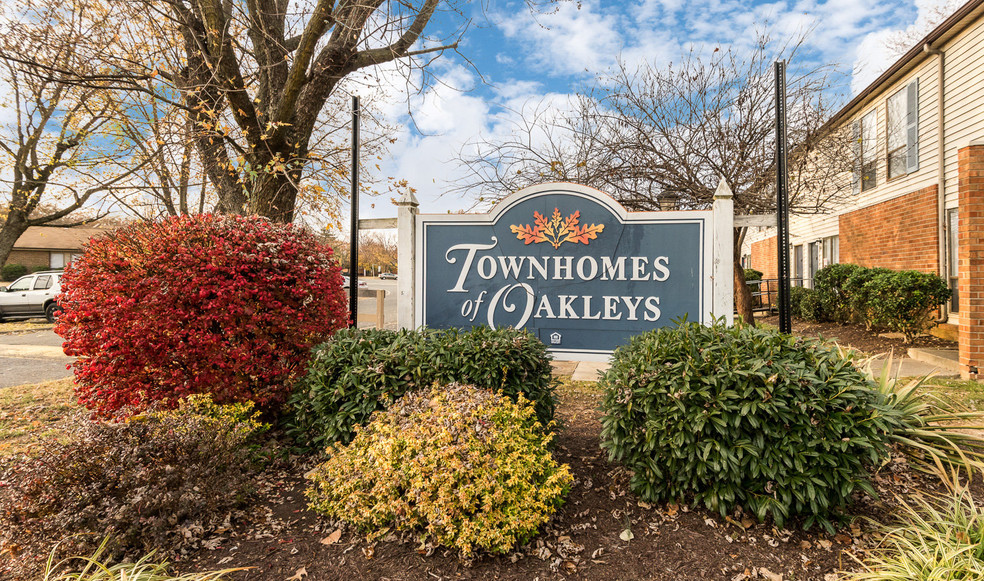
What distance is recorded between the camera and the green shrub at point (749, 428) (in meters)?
2.48

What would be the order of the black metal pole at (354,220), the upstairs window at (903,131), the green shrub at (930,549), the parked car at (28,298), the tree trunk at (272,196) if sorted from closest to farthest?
the green shrub at (930,549)
the black metal pole at (354,220)
the tree trunk at (272,196)
the upstairs window at (903,131)
the parked car at (28,298)

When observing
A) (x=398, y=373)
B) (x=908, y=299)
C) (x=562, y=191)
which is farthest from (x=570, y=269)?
(x=908, y=299)

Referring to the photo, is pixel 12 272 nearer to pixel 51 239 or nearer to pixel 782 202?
pixel 51 239

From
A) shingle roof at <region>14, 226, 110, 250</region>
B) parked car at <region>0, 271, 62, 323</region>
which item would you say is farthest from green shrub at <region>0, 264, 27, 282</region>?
parked car at <region>0, 271, 62, 323</region>

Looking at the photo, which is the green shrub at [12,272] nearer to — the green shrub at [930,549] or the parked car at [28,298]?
the parked car at [28,298]

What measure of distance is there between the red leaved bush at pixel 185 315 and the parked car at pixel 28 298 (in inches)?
598

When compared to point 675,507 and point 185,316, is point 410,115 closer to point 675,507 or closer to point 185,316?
point 185,316

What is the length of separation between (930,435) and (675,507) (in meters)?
1.96

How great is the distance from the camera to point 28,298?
1495 cm

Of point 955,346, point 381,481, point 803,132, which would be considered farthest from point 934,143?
point 381,481

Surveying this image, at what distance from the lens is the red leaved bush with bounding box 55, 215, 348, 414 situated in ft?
11.2

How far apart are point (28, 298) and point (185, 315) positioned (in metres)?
16.8

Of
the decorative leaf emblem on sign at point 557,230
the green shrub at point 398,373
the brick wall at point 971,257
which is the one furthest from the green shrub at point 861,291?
the green shrub at point 398,373

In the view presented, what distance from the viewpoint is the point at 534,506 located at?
240cm
